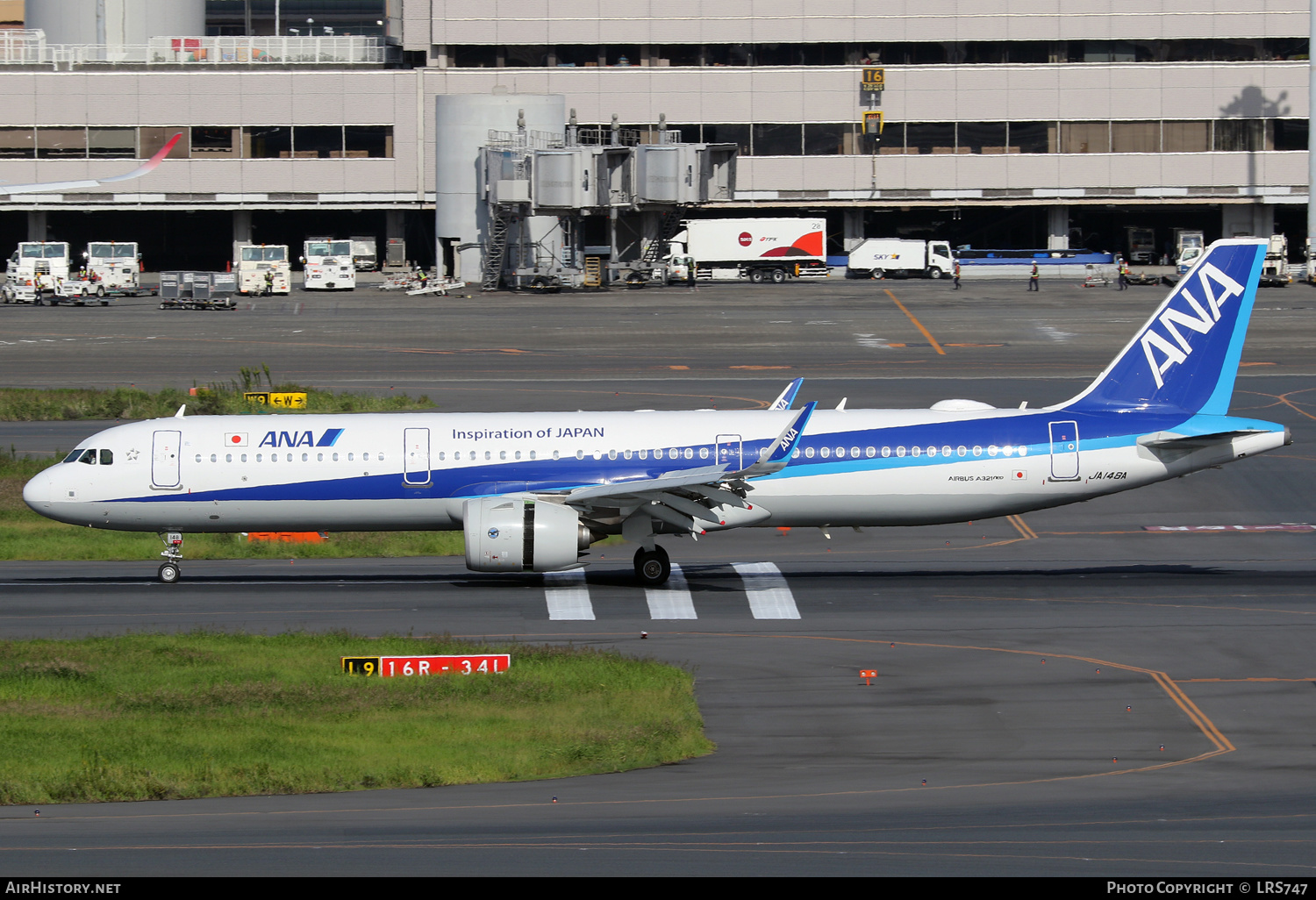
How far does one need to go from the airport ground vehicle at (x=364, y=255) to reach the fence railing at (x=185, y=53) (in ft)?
51.3

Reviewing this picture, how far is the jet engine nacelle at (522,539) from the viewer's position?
35.8 meters

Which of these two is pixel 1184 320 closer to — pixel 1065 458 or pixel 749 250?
pixel 1065 458

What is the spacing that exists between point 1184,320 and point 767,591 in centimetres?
1321

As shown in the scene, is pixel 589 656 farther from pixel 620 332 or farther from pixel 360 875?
pixel 620 332

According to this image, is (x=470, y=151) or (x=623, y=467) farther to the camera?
(x=470, y=151)

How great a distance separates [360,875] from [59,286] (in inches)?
4173

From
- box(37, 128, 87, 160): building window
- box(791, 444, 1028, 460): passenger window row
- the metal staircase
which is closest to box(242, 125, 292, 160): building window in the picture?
box(37, 128, 87, 160): building window

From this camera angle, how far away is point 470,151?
123688mm

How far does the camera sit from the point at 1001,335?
9188cm

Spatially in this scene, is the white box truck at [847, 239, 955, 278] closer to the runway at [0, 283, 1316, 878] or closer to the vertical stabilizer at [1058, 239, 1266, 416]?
the runway at [0, 283, 1316, 878]

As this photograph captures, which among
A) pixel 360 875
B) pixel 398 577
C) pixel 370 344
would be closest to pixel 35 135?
pixel 370 344

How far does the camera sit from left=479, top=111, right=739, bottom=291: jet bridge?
117625 mm

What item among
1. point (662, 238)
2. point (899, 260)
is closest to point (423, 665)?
point (662, 238)

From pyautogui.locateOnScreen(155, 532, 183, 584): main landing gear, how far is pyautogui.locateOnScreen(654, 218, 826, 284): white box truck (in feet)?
297
